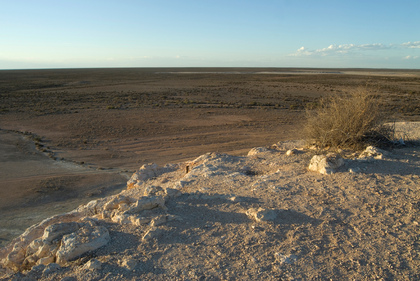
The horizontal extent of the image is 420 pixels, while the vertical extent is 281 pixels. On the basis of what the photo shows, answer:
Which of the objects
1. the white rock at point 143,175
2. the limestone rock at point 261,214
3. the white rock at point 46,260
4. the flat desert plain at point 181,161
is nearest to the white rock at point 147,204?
the flat desert plain at point 181,161

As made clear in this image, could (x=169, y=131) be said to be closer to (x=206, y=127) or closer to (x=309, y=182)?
(x=206, y=127)

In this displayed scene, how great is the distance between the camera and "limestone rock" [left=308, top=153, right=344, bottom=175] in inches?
178

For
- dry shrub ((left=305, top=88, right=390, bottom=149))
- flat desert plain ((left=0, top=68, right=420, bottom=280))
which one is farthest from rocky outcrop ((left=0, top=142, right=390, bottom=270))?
dry shrub ((left=305, top=88, right=390, bottom=149))

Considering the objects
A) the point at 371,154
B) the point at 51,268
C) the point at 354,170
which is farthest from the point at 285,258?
the point at 371,154

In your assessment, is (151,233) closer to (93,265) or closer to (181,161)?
(93,265)

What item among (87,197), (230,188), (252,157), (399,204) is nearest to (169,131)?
(87,197)

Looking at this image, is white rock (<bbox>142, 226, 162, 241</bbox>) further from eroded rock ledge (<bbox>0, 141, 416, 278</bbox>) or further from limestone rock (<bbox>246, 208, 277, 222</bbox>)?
limestone rock (<bbox>246, 208, 277, 222</bbox>)

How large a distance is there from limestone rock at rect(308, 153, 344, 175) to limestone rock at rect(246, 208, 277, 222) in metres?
1.43

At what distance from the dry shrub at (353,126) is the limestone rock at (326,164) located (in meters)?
0.89

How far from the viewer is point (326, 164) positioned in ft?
15.0

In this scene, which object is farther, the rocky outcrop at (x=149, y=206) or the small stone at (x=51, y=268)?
the rocky outcrop at (x=149, y=206)

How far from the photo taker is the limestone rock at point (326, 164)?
4.52 metres

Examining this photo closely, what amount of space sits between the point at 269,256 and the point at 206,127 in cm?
1254

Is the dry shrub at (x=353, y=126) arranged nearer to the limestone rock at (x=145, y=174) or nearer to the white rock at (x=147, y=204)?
the limestone rock at (x=145, y=174)
